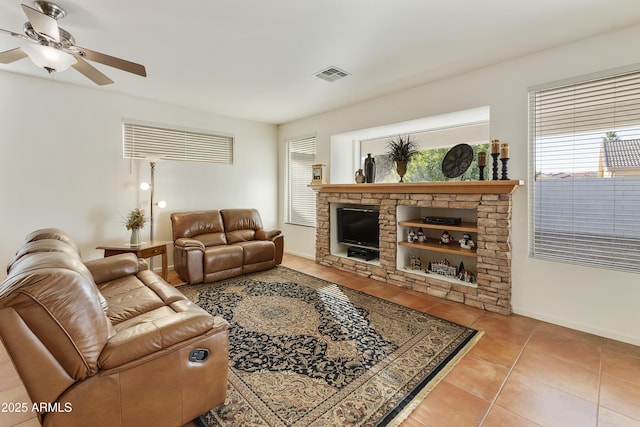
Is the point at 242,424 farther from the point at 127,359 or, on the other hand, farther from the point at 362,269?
the point at 362,269

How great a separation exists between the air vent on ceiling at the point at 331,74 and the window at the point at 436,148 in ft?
5.42

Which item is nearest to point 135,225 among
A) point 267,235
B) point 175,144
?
point 175,144

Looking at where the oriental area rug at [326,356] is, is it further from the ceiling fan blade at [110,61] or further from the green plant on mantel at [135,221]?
the ceiling fan blade at [110,61]

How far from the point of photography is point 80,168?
13.0 ft

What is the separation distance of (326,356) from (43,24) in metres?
2.97

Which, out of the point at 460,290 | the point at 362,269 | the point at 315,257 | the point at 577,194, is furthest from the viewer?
the point at 315,257

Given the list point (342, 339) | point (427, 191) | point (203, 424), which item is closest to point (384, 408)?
point (342, 339)

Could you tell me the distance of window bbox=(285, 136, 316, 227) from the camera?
567cm

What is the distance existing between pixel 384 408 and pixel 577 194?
2.69m

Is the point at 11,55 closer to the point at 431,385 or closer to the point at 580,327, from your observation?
the point at 431,385

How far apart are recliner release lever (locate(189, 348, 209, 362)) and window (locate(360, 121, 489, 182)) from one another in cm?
358

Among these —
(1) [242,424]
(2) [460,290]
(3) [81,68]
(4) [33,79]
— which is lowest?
(1) [242,424]

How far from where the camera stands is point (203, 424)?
1628 millimetres

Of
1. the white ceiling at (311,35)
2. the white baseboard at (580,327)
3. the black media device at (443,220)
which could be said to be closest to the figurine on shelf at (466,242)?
the black media device at (443,220)
